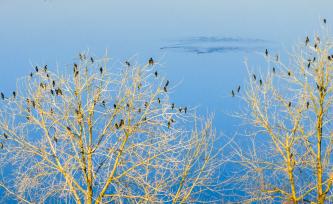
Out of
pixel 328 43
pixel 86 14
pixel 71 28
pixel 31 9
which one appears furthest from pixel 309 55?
pixel 31 9

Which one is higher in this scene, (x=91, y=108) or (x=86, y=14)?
(x=91, y=108)

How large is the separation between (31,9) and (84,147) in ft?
345

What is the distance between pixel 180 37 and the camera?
242 ft

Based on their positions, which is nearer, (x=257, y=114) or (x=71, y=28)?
(x=257, y=114)

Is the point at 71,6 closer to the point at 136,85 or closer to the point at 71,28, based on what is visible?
the point at 71,28

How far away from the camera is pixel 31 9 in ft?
372

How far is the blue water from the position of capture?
2194 inches

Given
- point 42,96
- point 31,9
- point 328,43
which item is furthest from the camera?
point 31,9

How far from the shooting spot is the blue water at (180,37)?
5572cm

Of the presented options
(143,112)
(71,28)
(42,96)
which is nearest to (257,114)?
(143,112)

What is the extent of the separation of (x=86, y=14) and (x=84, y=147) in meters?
91.2

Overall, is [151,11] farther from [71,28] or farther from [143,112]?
[143,112]

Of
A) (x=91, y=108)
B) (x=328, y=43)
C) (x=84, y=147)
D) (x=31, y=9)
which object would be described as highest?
(x=328, y=43)

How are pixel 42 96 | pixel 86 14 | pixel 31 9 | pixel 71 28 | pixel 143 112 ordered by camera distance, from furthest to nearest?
pixel 31 9
pixel 86 14
pixel 71 28
pixel 143 112
pixel 42 96
